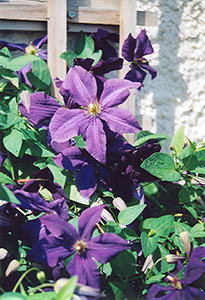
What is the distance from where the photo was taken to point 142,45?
830 millimetres

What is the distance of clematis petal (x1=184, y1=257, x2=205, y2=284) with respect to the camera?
550 millimetres

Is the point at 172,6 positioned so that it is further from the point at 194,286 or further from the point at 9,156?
the point at 194,286

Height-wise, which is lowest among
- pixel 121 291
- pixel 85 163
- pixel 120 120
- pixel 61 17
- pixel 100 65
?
pixel 121 291

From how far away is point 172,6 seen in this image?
109 cm

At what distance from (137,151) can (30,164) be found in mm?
301

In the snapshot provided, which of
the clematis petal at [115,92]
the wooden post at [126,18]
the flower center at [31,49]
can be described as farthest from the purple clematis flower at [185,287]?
the flower center at [31,49]

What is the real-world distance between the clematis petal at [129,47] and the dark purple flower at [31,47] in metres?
0.24

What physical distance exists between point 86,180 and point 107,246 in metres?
0.20

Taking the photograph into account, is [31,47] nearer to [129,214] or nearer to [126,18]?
[126,18]

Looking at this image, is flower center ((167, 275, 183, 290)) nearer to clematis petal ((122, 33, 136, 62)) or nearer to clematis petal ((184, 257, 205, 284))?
clematis petal ((184, 257, 205, 284))

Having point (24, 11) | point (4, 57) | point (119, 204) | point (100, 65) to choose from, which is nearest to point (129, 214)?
point (119, 204)

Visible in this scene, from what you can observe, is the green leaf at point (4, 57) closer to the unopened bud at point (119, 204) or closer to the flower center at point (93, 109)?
the flower center at point (93, 109)

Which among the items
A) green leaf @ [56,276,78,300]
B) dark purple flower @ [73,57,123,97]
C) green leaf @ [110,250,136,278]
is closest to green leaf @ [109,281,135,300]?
green leaf @ [110,250,136,278]

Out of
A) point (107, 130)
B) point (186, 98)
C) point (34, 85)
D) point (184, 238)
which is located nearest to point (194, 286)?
point (184, 238)
